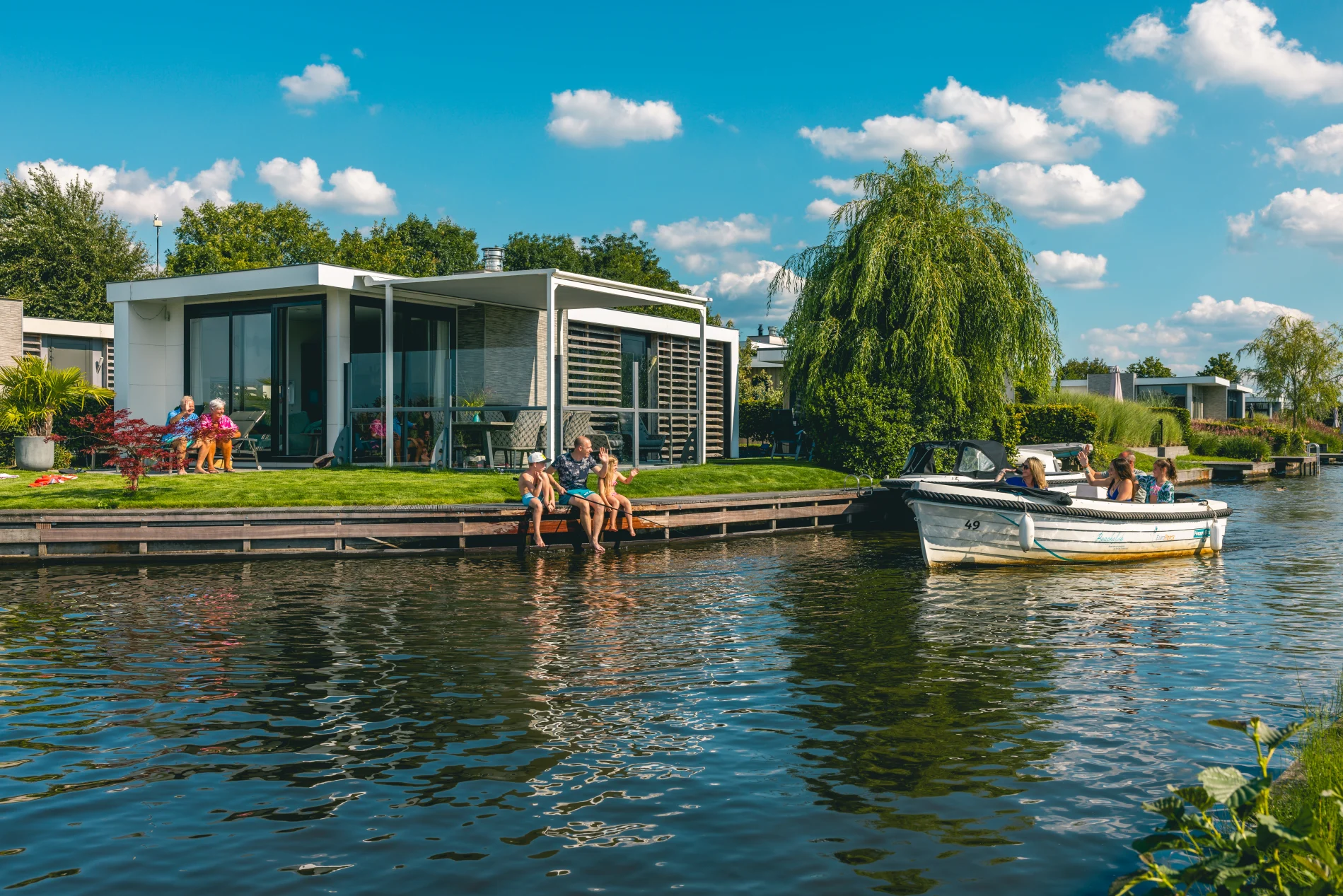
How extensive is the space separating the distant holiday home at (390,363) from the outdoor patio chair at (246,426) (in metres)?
0.06

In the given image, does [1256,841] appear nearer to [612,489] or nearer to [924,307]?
[612,489]

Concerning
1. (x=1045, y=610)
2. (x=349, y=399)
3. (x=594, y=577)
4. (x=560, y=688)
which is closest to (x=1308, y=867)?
(x=560, y=688)

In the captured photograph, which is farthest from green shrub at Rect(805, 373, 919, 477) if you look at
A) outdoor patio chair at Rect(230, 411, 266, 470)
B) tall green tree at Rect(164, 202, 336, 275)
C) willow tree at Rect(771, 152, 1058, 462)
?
tall green tree at Rect(164, 202, 336, 275)

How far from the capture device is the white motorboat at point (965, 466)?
1778cm

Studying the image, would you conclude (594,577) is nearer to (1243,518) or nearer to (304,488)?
(304,488)

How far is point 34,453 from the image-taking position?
17688 millimetres

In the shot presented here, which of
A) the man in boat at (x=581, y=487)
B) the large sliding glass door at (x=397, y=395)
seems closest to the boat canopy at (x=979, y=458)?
the man in boat at (x=581, y=487)

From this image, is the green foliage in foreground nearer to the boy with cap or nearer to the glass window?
the boy with cap

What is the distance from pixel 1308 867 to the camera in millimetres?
2969

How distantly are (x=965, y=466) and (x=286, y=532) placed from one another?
1054cm

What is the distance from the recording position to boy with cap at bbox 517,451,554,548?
14617 mm

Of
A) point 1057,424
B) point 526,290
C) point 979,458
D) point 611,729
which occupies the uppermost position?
point 526,290

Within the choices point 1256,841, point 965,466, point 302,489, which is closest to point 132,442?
point 302,489

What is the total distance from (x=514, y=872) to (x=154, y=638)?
5.49 meters
